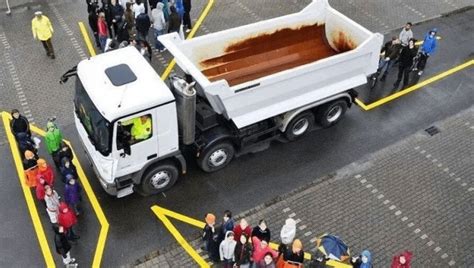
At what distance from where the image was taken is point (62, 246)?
8883 mm

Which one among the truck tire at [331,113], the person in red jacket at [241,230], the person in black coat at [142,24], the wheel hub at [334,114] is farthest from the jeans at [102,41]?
the person in red jacket at [241,230]

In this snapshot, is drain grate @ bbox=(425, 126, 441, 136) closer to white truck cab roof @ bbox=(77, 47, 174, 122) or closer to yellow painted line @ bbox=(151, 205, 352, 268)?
yellow painted line @ bbox=(151, 205, 352, 268)

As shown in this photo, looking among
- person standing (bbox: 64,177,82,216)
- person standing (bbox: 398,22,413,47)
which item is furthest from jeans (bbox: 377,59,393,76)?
person standing (bbox: 64,177,82,216)

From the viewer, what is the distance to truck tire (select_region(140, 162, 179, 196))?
33.8ft

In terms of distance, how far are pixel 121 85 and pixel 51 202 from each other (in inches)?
102

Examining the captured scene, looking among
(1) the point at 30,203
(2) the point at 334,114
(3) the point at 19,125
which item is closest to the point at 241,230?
(1) the point at 30,203

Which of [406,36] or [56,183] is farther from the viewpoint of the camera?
[406,36]

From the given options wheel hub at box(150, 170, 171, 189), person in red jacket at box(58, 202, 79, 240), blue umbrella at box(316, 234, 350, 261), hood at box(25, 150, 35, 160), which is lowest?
blue umbrella at box(316, 234, 350, 261)

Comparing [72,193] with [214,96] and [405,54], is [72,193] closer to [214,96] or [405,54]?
[214,96]

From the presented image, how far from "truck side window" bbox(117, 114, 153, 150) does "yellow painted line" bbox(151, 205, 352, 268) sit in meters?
1.85

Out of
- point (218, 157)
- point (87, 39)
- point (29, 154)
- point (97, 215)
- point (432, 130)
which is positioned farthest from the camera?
point (87, 39)

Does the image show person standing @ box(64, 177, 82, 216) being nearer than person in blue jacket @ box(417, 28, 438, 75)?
Yes

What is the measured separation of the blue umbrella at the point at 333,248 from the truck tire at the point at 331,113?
3820 mm

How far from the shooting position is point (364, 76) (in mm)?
12031
